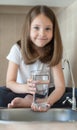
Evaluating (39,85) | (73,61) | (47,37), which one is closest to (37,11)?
(47,37)

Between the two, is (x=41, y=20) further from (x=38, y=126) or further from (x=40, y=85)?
(x=38, y=126)

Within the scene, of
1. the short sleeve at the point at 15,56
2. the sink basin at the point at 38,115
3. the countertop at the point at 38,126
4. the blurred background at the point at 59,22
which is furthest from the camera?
the blurred background at the point at 59,22

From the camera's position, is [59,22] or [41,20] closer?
[41,20]

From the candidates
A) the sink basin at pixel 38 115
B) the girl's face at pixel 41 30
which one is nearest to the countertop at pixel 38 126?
the sink basin at pixel 38 115

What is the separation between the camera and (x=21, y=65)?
1312mm

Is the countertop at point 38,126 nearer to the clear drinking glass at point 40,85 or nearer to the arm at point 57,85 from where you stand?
the clear drinking glass at point 40,85

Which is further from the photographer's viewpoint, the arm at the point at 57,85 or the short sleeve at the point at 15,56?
the short sleeve at the point at 15,56

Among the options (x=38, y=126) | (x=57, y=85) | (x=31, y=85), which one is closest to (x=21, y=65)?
(x=57, y=85)

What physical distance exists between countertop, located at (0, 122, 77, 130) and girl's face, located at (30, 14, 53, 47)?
0.60 metres

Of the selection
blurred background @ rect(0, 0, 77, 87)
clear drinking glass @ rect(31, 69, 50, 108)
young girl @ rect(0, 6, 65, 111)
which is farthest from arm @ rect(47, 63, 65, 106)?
blurred background @ rect(0, 0, 77, 87)

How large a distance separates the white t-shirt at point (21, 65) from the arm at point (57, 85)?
7 centimetres

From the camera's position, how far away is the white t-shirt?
1.28m

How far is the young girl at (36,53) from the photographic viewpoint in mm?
1192

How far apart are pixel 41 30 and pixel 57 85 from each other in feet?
0.85
